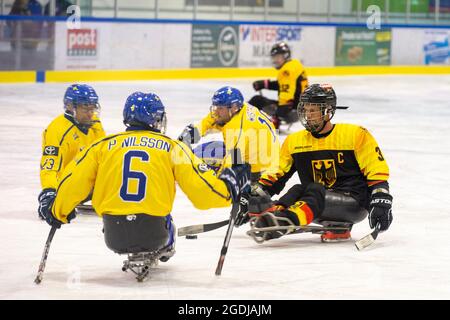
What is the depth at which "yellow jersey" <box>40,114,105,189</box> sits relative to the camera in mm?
6867

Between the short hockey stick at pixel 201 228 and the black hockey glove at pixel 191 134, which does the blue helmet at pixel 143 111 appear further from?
the black hockey glove at pixel 191 134

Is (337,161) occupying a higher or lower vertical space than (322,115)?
lower

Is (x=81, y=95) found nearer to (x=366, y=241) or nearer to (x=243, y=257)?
(x=243, y=257)

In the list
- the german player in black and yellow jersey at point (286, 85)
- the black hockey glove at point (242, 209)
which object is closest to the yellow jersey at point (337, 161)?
the black hockey glove at point (242, 209)

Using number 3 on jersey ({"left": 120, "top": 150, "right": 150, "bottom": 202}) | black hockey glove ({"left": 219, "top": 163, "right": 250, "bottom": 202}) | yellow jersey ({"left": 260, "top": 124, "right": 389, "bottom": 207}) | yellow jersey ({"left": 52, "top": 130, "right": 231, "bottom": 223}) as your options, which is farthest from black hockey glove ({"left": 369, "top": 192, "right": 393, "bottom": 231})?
number 3 on jersey ({"left": 120, "top": 150, "right": 150, "bottom": 202})

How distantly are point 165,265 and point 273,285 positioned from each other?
2.33 ft

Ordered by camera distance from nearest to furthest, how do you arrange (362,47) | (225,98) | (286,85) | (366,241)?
(366,241), (225,98), (286,85), (362,47)

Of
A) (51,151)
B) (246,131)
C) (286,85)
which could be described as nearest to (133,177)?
(51,151)

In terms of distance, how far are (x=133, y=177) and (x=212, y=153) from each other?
309 cm

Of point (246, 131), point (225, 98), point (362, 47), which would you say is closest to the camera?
point (225, 98)

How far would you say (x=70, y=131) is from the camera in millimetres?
7012

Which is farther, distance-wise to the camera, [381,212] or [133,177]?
[381,212]

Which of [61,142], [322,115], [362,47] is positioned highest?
[362,47]

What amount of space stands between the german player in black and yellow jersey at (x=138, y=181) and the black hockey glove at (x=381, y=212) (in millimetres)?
1142
